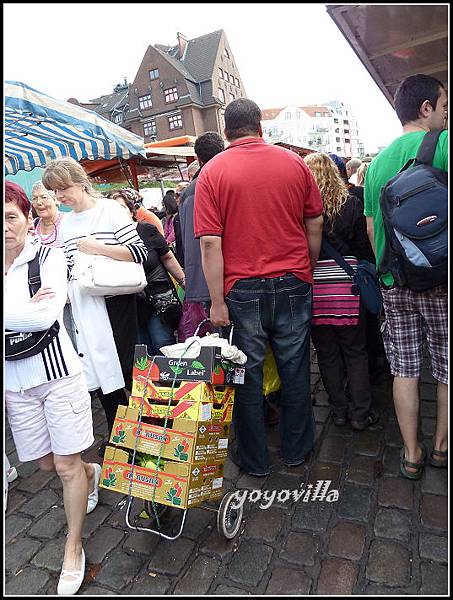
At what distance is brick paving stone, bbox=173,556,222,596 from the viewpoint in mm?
2021

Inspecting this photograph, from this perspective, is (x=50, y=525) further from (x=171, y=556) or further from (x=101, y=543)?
(x=171, y=556)

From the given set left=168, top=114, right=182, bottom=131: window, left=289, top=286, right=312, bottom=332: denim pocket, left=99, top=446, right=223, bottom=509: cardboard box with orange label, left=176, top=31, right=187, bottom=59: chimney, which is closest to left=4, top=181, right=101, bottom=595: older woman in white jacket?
left=99, top=446, right=223, bottom=509: cardboard box with orange label

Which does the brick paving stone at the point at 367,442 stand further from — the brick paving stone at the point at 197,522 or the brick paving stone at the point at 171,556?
the brick paving stone at the point at 171,556

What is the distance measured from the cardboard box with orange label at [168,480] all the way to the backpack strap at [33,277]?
2.92ft

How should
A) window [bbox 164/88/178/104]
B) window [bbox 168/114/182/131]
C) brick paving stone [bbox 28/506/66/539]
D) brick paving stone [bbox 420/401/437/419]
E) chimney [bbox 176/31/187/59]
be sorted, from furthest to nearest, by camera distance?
chimney [bbox 176/31/187/59], window [bbox 164/88/178/104], window [bbox 168/114/182/131], brick paving stone [bbox 420/401/437/419], brick paving stone [bbox 28/506/66/539]

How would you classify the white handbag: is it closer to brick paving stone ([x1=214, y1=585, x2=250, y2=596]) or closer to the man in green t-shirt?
the man in green t-shirt

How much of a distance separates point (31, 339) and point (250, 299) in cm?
119

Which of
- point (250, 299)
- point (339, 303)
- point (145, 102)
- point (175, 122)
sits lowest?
point (339, 303)

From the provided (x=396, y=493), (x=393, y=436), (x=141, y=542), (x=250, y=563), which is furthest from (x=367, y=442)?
(x=141, y=542)

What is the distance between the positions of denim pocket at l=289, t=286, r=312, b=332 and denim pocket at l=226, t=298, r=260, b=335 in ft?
0.75

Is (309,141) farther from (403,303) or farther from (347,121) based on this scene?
(403,303)

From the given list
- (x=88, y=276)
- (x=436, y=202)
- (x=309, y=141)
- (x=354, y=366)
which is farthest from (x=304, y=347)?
(x=309, y=141)

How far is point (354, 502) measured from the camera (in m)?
2.44

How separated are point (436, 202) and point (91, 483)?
2.50m
